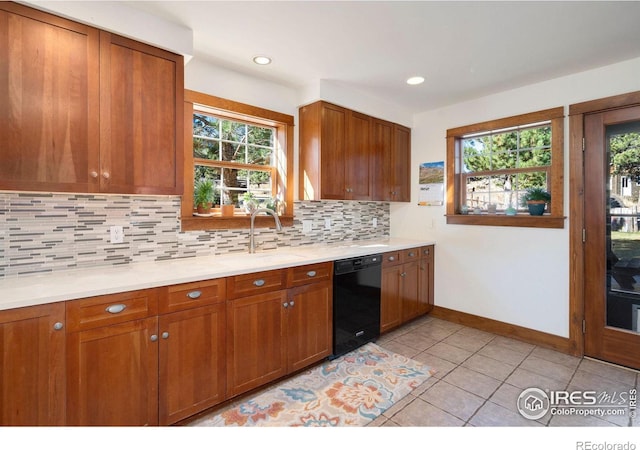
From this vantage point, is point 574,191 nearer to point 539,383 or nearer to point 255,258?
point 539,383

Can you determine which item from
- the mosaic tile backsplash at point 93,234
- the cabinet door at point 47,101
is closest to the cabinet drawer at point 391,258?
the mosaic tile backsplash at point 93,234

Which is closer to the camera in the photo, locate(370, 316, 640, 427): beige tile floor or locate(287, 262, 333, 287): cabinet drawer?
locate(370, 316, 640, 427): beige tile floor

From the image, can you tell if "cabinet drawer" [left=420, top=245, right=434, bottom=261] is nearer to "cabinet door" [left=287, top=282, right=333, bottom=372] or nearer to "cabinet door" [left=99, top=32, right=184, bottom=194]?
"cabinet door" [left=287, top=282, right=333, bottom=372]

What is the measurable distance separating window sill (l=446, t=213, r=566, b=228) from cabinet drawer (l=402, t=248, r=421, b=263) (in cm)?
53

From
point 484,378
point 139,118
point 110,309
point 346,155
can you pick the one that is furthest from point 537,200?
point 110,309

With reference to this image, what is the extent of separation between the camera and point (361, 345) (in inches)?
117

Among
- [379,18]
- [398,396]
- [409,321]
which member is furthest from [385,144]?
[398,396]

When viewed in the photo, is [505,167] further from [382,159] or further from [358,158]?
[358,158]

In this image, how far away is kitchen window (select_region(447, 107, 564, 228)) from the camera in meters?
2.91

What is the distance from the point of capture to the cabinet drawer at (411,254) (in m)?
3.39

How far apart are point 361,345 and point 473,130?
2571 millimetres

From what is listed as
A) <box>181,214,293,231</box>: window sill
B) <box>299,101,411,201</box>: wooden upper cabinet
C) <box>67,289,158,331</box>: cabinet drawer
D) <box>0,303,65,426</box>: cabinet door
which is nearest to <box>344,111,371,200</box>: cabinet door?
<box>299,101,411,201</box>: wooden upper cabinet

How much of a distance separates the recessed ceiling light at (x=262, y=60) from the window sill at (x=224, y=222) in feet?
4.22

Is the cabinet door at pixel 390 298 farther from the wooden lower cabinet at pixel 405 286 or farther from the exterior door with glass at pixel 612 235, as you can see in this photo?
the exterior door with glass at pixel 612 235
